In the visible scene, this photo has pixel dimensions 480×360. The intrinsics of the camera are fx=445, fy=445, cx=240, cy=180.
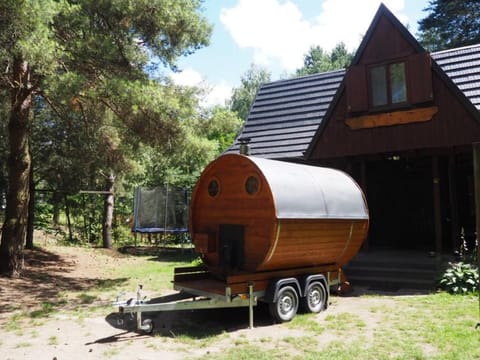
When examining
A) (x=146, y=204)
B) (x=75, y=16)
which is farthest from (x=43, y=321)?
(x=146, y=204)

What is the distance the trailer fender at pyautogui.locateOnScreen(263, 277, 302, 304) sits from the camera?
284 inches

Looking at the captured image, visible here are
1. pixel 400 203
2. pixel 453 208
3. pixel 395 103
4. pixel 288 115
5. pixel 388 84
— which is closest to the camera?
pixel 453 208

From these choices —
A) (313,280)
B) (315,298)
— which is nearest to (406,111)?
(313,280)

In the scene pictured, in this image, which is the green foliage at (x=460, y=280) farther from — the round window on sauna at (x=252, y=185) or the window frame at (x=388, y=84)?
the round window on sauna at (x=252, y=185)

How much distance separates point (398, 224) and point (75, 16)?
36.8 feet

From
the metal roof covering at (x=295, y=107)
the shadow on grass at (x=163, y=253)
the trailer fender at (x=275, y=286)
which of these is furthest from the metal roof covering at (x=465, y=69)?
the shadow on grass at (x=163, y=253)

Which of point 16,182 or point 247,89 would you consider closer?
point 16,182

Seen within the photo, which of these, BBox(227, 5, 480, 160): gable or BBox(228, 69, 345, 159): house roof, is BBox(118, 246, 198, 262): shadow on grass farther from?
BBox(227, 5, 480, 160): gable

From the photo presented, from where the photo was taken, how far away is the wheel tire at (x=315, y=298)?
7816mm

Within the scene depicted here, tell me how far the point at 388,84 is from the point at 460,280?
5.40m

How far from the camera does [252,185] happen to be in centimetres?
771

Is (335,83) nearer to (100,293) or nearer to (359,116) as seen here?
(359,116)

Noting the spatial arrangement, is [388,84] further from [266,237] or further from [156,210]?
[156,210]

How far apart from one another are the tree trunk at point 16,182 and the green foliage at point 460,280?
9639 millimetres
